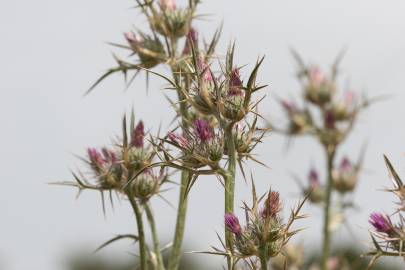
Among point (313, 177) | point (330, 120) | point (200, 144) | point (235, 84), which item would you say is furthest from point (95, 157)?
point (313, 177)

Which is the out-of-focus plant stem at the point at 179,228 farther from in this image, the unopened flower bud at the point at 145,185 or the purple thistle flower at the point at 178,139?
the purple thistle flower at the point at 178,139

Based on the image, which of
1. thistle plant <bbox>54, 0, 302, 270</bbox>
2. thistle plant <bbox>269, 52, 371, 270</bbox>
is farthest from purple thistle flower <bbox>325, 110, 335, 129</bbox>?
thistle plant <bbox>54, 0, 302, 270</bbox>

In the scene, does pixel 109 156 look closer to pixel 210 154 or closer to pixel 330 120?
pixel 210 154

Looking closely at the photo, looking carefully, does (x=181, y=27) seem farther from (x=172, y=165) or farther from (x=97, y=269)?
(x=97, y=269)

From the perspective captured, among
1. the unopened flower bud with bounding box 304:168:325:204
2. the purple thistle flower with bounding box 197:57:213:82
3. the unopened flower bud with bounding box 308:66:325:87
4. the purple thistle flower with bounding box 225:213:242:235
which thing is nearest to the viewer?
the purple thistle flower with bounding box 225:213:242:235

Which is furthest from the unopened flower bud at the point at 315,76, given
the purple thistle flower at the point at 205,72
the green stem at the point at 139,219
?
the purple thistle flower at the point at 205,72

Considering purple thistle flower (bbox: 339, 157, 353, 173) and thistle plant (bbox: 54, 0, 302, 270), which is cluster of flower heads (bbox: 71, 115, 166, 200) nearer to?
thistle plant (bbox: 54, 0, 302, 270)

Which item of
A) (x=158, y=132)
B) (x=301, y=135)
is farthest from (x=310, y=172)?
(x=158, y=132)
